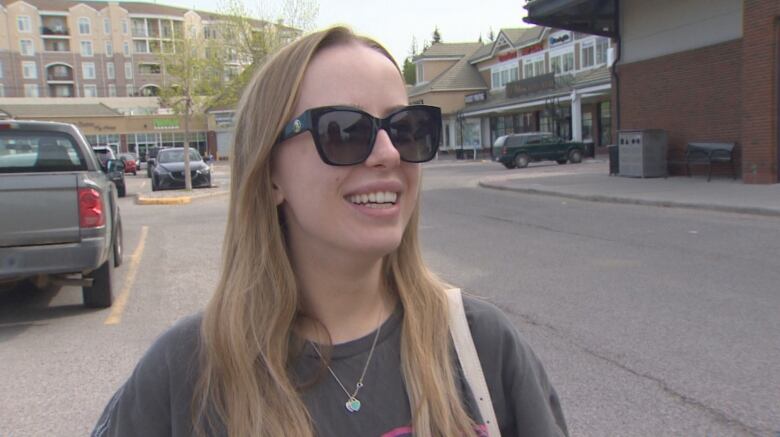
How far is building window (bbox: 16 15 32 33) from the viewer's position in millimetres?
90250

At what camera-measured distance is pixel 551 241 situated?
10148mm

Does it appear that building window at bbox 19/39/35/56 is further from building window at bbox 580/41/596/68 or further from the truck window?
the truck window

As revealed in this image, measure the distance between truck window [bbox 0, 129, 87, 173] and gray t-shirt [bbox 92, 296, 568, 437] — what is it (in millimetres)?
6323

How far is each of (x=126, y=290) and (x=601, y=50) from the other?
113 feet

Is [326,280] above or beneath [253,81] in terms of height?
beneath

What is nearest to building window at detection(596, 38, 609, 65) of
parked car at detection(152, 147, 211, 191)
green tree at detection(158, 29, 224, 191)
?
green tree at detection(158, 29, 224, 191)

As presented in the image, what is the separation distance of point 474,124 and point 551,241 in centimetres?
4157

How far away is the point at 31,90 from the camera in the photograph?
3649 inches

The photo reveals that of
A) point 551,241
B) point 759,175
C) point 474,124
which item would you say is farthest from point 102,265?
point 474,124

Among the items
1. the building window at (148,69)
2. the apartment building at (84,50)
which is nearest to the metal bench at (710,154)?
the apartment building at (84,50)

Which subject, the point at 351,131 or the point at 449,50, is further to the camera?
the point at 449,50

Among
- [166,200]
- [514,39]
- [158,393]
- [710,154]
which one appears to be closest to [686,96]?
[710,154]

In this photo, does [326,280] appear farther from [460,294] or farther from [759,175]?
[759,175]

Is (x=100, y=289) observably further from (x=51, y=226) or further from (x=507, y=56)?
(x=507, y=56)
